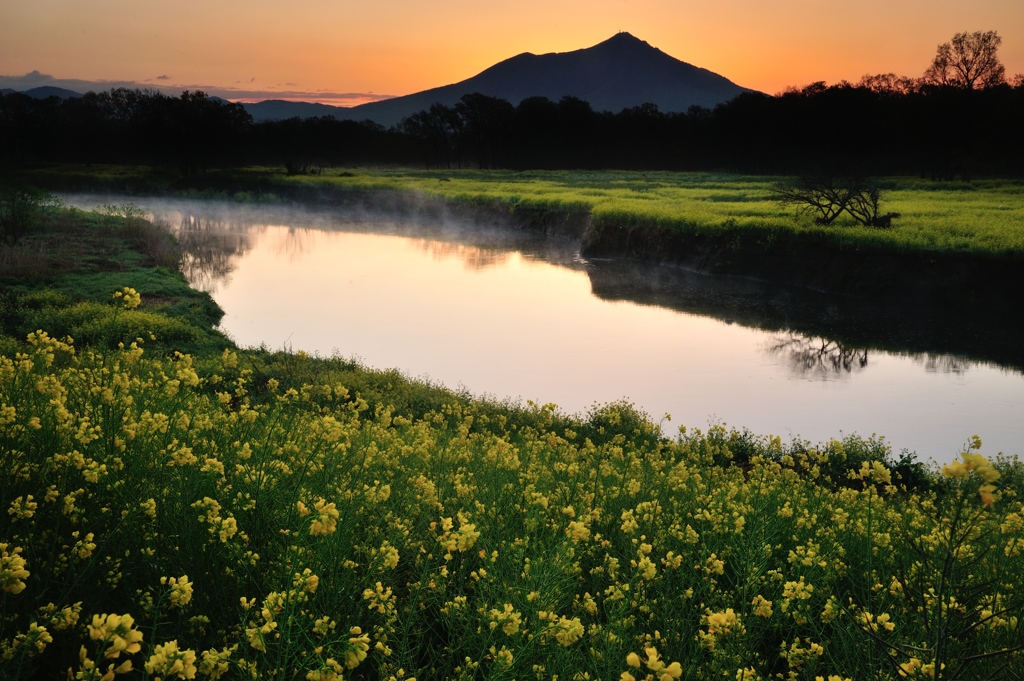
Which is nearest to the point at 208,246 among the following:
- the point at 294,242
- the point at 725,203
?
the point at 294,242

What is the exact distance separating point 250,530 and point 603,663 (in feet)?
6.48

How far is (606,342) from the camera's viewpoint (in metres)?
20.6

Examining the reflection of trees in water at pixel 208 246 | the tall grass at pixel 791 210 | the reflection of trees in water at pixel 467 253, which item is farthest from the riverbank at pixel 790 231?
the reflection of trees in water at pixel 208 246

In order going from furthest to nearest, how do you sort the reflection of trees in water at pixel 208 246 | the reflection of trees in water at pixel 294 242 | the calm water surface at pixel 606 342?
the reflection of trees in water at pixel 294 242 → the reflection of trees in water at pixel 208 246 → the calm water surface at pixel 606 342

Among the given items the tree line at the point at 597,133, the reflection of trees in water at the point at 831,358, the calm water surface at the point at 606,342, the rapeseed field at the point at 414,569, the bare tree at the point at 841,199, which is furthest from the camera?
the tree line at the point at 597,133

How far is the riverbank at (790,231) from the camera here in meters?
22.8

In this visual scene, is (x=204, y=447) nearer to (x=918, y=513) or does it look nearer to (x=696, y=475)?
(x=696, y=475)

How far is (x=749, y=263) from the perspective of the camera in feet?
93.7

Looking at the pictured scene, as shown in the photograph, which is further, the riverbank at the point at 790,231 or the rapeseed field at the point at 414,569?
the riverbank at the point at 790,231

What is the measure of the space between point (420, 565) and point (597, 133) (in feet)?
320

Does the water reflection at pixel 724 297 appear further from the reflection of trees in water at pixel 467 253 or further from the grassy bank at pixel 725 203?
the grassy bank at pixel 725 203

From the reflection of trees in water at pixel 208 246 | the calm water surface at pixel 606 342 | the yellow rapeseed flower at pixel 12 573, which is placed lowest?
the calm water surface at pixel 606 342

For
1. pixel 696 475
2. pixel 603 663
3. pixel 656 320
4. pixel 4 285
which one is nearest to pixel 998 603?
pixel 603 663

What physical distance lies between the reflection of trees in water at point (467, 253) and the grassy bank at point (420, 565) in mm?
27740
